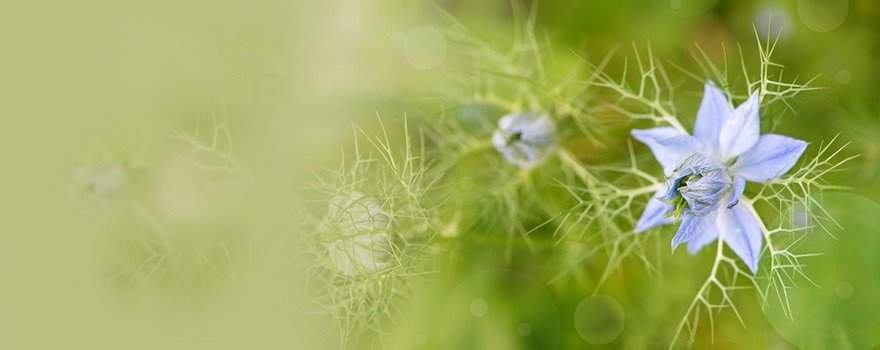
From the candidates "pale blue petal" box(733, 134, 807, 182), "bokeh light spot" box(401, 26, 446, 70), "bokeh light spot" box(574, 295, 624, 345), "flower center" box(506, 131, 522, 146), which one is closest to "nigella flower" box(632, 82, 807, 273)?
"pale blue petal" box(733, 134, 807, 182)

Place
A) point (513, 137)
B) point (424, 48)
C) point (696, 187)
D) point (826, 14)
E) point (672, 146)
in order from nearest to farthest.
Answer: point (696, 187) → point (672, 146) → point (513, 137) → point (826, 14) → point (424, 48)

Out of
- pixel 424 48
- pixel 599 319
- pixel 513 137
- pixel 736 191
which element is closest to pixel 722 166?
pixel 736 191

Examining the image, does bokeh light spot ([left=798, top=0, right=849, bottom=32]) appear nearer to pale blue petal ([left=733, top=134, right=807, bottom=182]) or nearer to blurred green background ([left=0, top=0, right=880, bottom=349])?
blurred green background ([left=0, top=0, right=880, bottom=349])

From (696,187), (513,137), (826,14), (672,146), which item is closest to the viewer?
(696,187)

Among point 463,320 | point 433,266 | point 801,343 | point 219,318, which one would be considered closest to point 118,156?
point 219,318

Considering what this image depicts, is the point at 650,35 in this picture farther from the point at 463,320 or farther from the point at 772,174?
the point at 772,174

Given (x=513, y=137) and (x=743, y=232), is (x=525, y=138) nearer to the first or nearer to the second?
(x=513, y=137)

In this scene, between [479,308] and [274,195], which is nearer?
[274,195]
